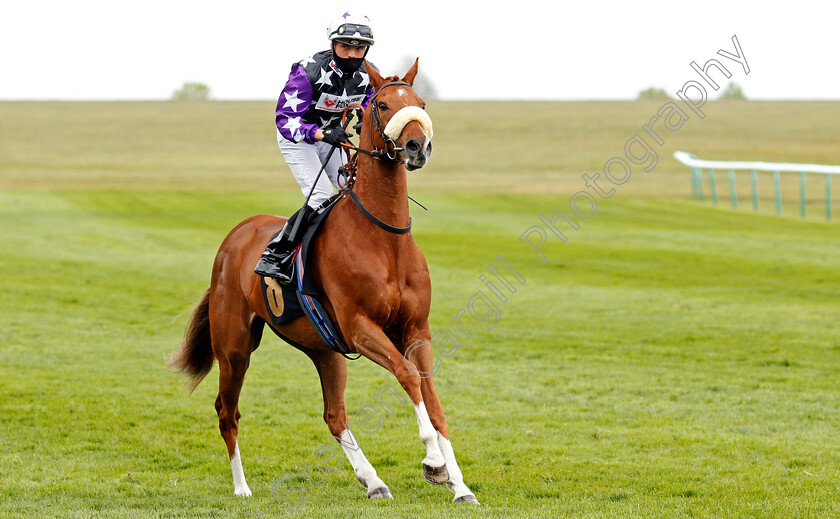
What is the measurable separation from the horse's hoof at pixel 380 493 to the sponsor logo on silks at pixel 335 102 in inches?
103

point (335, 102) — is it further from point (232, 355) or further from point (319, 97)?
point (232, 355)

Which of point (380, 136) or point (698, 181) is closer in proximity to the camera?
point (380, 136)

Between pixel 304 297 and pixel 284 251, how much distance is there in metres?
0.42

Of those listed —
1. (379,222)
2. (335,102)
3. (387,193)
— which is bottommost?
(379,222)

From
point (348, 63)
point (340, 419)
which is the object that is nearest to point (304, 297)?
point (340, 419)

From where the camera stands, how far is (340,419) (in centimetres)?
672

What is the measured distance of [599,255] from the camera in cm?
2295

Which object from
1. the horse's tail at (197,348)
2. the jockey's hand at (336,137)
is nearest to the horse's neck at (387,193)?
the jockey's hand at (336,137)

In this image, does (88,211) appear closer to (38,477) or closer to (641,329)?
(641,329)

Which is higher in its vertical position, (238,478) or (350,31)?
(350,31)

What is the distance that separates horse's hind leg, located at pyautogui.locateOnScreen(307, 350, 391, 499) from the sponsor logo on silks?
1780mm

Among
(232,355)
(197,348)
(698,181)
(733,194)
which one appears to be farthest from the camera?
(698,181)

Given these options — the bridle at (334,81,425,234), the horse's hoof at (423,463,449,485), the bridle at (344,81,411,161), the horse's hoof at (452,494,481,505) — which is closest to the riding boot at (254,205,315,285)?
the bridle at (334,81,425,234)

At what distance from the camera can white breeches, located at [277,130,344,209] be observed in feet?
22.4
